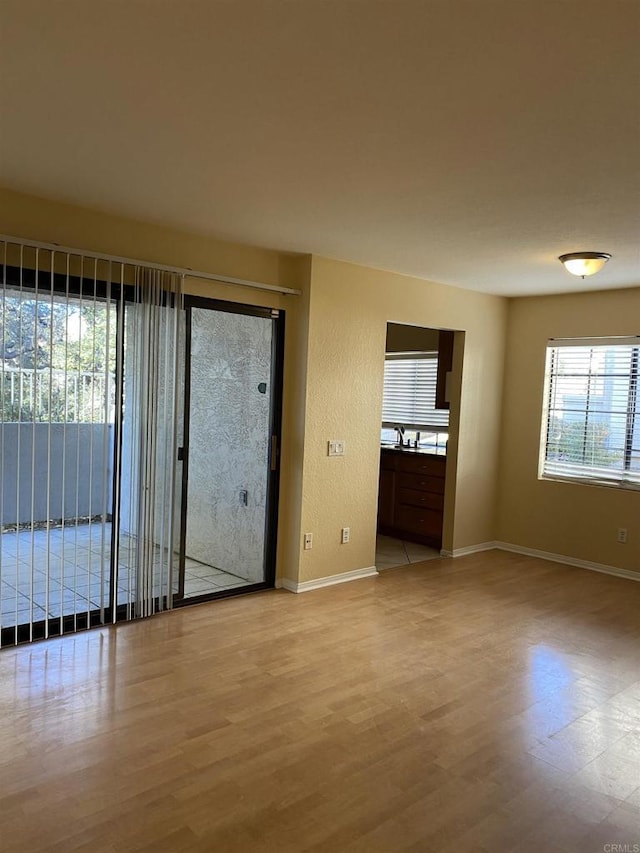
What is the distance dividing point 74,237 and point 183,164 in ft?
3.70

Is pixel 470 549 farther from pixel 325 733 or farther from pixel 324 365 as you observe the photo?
pixel 325 733

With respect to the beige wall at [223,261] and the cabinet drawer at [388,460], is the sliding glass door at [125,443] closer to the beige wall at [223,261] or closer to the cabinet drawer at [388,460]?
the beige wall at [223,261]

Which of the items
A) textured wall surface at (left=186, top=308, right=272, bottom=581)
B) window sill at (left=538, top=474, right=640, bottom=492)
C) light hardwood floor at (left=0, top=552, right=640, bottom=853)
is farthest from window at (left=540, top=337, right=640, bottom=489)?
textured wall surface at (left=186, top=308, right=272, bottom=581)

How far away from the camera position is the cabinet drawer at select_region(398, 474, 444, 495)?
6.21 m

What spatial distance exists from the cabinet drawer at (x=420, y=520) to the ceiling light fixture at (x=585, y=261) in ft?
9.22

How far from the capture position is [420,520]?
21.0 ft

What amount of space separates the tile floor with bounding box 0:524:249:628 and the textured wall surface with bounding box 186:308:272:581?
693 mm

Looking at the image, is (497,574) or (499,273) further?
(497,574)

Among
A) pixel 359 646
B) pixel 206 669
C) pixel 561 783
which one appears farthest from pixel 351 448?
pixel 561 783

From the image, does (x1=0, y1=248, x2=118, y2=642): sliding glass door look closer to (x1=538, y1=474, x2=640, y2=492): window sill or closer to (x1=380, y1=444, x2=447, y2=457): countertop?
(x1=380, y1=444, x2=447, y2=457): countertop

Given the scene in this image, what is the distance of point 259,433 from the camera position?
4691 millimetres

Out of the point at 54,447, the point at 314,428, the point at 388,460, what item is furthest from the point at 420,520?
the point at 54,447

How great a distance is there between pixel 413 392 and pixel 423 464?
1305mm

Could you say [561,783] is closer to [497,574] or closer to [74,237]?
[497,574]
